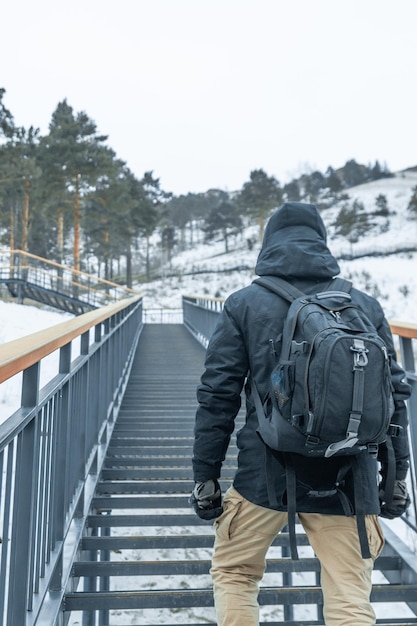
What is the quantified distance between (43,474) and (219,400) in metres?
0.88

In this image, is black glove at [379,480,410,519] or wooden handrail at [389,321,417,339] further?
wooden handrail at [389,321,417,339]

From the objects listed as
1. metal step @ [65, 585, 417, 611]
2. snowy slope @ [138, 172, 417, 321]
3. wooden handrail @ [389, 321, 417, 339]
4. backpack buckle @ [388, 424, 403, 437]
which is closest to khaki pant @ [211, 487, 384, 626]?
backpack buckle @ [388, 424, 403, 437]

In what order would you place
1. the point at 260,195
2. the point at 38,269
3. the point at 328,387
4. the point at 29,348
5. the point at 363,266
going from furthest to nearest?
the point at 260,195
the point at 363,266
the point at 38,269
the point at 29,348
the point at 328,387

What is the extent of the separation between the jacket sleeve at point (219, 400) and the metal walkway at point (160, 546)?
116 centimetres

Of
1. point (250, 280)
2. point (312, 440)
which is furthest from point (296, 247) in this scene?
point (250, 280)

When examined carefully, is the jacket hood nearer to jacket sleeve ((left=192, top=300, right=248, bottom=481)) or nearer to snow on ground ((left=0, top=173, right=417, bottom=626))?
jacket sleeve ((left=192, top=300, right=248, bottom=481))

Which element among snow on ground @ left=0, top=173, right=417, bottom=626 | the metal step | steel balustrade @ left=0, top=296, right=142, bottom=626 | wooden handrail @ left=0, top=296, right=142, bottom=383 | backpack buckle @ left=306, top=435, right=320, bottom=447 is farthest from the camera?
snow on ground @ left=0, top=173, right=417, bottom=626

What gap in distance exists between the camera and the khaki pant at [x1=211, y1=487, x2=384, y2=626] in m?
1.57

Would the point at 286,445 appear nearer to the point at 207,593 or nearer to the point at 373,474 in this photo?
the point at 373,474

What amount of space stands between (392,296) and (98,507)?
21.2 meters

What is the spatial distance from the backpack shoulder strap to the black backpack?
0.09 m

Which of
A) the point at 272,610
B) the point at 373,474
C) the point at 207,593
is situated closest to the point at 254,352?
the point at 373,474

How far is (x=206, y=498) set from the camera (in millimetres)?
1757

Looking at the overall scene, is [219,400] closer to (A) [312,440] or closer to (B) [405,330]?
(A) [312,440]
